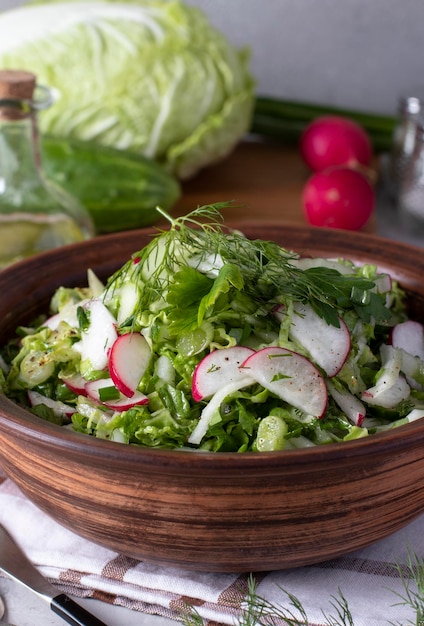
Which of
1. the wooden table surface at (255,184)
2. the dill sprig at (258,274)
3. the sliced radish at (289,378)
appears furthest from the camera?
the wooden table surface at (255,184)

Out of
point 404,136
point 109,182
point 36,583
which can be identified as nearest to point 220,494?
point 36,583

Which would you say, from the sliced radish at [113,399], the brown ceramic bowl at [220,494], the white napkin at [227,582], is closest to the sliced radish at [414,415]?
the brown ceramic bowl at [220,494]

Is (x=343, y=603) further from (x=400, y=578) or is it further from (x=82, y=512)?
(x=82, y=512)

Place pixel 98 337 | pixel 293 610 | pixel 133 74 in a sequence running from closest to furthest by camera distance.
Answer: pixel 293 610 → pixel 98 337 → pixel 133 74

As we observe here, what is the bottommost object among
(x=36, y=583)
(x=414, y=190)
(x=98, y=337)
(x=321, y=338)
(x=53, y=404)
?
(x=414, y=190)

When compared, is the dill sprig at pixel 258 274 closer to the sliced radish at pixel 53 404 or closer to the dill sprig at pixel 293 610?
the sliced radish at pixel 53 404

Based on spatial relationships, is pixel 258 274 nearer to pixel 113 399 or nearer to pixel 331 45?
pixel 113 399
